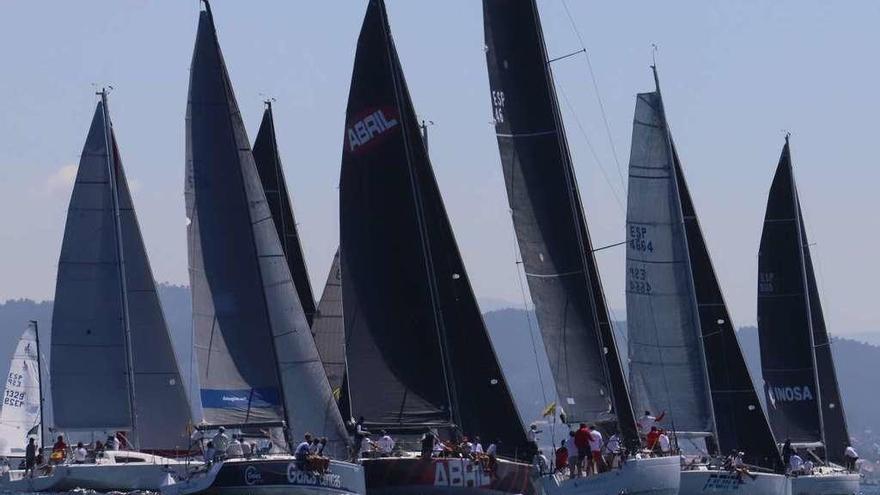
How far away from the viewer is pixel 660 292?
48.2 m

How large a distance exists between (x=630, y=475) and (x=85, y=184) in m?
19.0

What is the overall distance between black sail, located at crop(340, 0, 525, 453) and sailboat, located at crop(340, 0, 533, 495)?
2cm

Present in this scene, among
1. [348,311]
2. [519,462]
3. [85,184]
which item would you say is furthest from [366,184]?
[85,184]

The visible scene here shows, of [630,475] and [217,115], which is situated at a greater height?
[217,115]

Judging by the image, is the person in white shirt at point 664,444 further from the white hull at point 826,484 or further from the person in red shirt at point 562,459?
the white hull at point 826,484

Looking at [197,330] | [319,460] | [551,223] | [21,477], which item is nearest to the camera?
[319,460]

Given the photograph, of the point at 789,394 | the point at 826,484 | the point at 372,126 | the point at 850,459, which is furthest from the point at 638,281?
the point at 850,459

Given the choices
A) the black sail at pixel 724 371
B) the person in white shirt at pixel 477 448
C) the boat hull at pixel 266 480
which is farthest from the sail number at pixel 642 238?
the boat hull at pixel 266 480

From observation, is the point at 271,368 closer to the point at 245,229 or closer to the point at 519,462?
the point at 245,229

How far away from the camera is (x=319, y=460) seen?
39.0 metres

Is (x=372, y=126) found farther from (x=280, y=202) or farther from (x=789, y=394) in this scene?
(x=789, y=394)

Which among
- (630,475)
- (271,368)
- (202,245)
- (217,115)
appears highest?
(217,115)

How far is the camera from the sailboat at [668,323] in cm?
4778

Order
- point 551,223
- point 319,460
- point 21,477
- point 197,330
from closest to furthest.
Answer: point 319,460 → point 197,330 → point 551,223 → point 21,477
